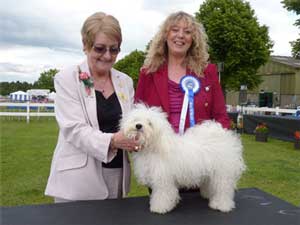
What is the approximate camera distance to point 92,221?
6.28ft

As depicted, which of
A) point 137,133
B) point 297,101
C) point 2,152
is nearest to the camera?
point 137,133

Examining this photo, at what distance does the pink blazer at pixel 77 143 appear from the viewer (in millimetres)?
1942

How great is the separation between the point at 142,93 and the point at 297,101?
26715 mm

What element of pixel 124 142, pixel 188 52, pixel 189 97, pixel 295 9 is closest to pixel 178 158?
pixel 124 142

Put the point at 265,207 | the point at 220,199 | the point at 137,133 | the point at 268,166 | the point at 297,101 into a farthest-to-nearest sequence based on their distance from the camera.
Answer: the point at 297,101
the point at 268,166
the point at 265,207
the point at 220,199
the point at 137,133

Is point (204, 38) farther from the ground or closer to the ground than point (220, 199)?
farther from the ground

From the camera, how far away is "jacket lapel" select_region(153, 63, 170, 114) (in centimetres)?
223

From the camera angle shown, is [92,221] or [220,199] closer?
[92,221]

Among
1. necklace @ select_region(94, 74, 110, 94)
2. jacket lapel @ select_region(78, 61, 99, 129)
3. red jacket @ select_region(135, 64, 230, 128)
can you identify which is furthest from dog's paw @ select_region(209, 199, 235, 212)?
necklace @ select_region(94, 74, 110, 94)

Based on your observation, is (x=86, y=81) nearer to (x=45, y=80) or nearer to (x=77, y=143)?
(x=77, y=143)

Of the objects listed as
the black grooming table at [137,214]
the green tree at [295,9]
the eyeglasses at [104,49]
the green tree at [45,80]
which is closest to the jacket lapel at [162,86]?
the eyeglasses at [104,49]

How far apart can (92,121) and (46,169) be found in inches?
174

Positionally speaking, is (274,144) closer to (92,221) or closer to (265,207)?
(265,207)

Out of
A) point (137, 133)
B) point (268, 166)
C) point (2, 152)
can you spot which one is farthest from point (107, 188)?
point (2, 152)
